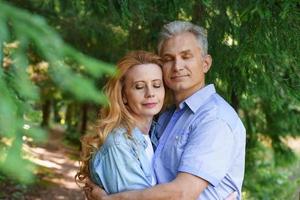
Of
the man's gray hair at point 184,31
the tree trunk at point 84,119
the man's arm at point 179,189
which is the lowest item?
the tree trunk at point 84,119

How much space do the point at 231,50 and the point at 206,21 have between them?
425 millimetres

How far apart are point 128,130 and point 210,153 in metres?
0.55

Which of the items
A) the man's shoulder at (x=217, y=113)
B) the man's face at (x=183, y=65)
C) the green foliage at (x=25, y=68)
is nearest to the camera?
the green foliage at (x=25, y=68)

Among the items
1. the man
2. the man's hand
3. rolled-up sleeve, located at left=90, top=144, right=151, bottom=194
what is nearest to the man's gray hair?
the man

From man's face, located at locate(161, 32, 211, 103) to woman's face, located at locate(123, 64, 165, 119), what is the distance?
0.30 feet

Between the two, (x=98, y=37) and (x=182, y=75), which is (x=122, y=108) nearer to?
(x=182, y=75)

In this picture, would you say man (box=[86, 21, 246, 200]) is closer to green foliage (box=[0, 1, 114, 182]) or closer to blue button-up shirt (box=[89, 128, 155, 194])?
blue button-up shirt (box=[89, 128, 155, 194])

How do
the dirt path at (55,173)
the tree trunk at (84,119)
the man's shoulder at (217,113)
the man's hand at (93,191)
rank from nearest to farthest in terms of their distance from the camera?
the man's shoulder at (217,113)
the man's hand at (93,191)
the dirt path at (55,173)
the tree trunk at (84,119)

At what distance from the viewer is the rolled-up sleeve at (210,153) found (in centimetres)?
269

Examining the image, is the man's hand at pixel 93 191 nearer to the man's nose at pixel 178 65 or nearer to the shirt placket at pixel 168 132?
the shirt placket at pixel 168 132

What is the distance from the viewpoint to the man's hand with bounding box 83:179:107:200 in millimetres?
3014

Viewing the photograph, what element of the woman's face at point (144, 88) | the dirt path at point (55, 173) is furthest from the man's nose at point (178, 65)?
the dirt path at point (55, 173)

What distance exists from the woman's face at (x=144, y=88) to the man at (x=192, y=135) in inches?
4.8

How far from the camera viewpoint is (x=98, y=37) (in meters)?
6.99
